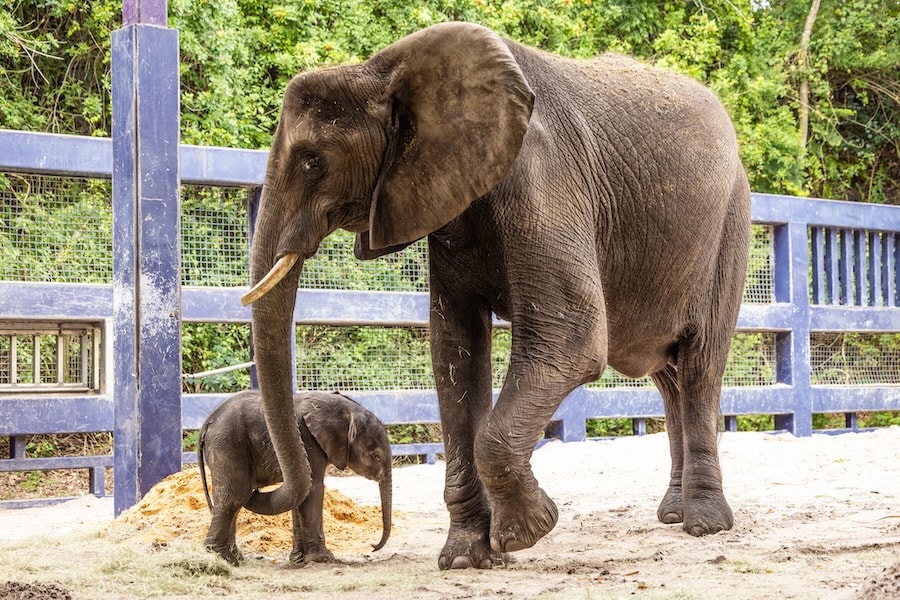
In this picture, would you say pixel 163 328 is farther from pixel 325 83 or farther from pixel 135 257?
pixel 325 83

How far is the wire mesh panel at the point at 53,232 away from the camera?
8180 mm

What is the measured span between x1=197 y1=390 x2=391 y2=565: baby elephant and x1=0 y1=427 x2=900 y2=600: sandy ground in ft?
0.57

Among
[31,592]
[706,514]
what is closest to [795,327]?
[706,514]

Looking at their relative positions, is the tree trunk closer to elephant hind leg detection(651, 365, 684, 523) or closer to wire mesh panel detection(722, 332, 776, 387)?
wire mesh panel detection(722, 332, 776, 387)

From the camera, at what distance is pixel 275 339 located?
5035 mm

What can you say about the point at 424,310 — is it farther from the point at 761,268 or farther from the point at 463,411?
the point at 463,411

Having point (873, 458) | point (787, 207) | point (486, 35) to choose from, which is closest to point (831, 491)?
point (873, 458)

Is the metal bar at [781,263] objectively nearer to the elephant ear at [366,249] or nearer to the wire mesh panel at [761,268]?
the wire mesh panel at [761,268]

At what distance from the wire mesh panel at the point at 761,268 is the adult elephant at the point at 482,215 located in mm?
6557

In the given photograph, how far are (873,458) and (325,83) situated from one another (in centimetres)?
629

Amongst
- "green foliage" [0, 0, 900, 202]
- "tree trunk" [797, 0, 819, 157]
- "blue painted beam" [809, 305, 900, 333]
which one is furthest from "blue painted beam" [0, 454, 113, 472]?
"tree trunk" [797, 0, 819, 157]

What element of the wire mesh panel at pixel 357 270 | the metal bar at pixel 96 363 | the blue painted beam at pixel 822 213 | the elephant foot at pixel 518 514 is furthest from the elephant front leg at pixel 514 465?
the blue painted beam at pixel 822 213

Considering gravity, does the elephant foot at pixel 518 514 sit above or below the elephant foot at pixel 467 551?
above

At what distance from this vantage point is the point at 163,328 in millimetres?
7398
